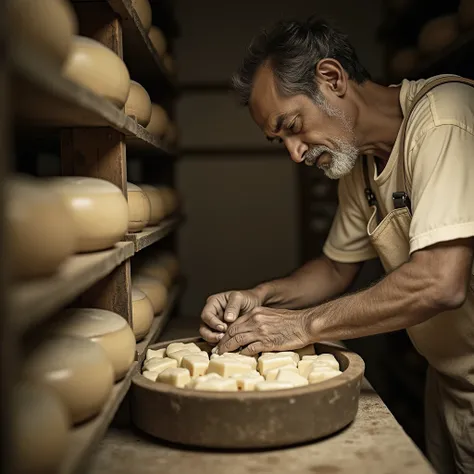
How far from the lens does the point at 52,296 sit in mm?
876

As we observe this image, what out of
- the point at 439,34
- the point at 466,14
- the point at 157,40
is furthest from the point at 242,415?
the point at 439,34

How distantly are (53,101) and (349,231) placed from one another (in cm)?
169

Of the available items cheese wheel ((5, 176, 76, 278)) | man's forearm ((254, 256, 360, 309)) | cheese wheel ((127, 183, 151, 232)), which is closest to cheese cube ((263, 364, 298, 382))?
cheese wheel ((127, 183, 151, 232))

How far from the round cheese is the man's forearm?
2.46ft

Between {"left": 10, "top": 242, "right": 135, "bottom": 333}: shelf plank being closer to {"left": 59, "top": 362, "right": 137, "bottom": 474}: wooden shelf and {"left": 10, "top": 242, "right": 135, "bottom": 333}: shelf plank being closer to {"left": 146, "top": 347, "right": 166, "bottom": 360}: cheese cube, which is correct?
{"left": 59, "top": 362, "right": 137, "bottom": 474}: wooden shelf

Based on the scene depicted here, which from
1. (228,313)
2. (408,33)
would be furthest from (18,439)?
(408,33)

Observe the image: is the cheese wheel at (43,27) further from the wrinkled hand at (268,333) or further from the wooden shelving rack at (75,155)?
the wrinkled hand at (268,333)

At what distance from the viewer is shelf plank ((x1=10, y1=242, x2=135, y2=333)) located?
30.2 inches

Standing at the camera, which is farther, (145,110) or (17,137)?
(145,110)

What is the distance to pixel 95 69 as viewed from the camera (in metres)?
1.39

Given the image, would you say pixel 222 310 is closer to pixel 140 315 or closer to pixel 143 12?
pixel 140 315

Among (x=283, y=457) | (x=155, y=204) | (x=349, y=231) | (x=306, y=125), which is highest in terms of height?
(x=306, y=125)

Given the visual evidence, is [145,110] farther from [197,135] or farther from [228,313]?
[197,135]

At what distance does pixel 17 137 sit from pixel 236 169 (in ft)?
6.81
